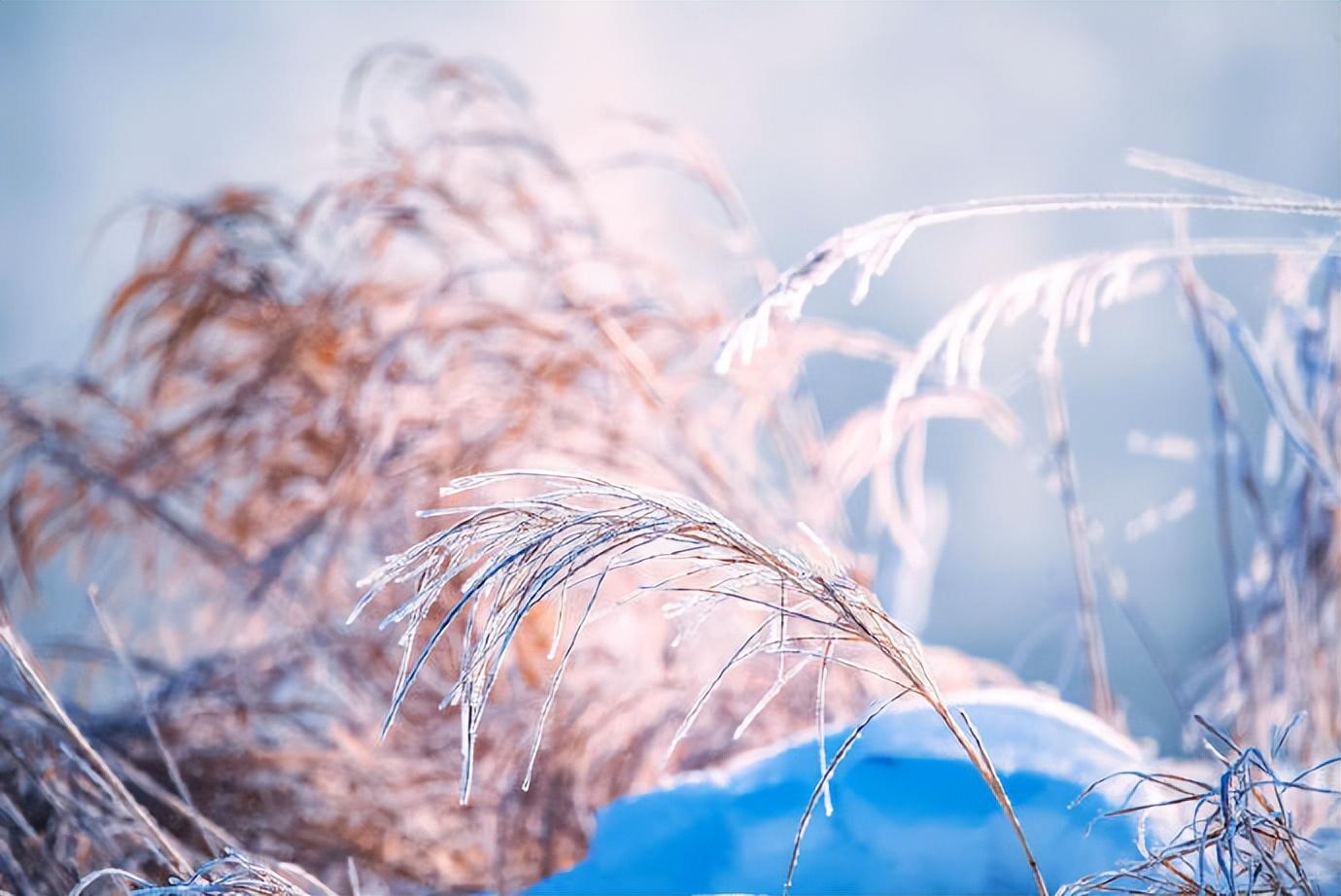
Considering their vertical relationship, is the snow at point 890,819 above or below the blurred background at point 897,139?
below

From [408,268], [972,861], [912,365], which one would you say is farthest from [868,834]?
[408,268]

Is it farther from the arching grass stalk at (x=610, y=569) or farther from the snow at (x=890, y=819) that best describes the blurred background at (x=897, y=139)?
the arching grass stalk at (x=610, y=569)

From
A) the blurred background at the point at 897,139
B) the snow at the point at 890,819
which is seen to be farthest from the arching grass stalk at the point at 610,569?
the blurred background at the point at 897,139

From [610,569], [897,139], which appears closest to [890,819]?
[610,569]

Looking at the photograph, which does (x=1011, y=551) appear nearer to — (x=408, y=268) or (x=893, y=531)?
(x=893, y=531)

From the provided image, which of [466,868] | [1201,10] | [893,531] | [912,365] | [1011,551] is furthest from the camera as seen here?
[1011,551]

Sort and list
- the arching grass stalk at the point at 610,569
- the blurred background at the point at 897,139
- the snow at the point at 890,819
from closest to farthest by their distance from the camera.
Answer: the arching grass stalk at the point at 610,569
the snow at the point at 890,819
the blurred background at the point at 897,139
